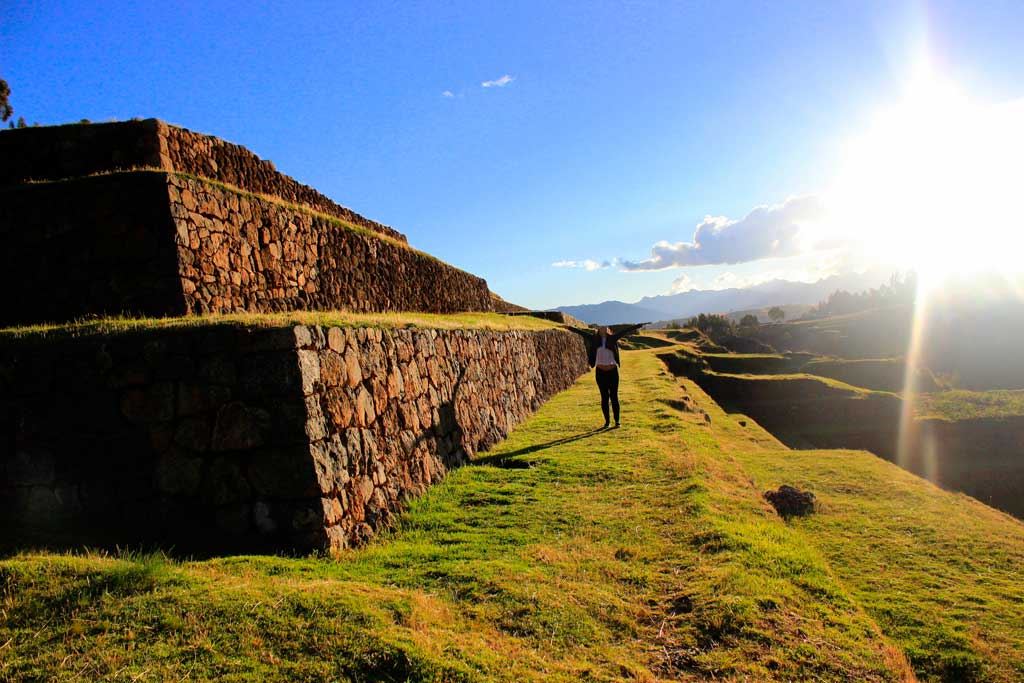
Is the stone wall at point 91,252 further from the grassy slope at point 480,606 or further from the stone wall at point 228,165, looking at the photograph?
the grassy slope at point 480,606

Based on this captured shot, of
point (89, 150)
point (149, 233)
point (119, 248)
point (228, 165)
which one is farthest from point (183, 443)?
point (228, 165)

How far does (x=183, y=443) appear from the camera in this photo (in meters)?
5.27

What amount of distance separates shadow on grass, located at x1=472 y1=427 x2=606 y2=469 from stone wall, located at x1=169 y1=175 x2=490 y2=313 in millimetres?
4780

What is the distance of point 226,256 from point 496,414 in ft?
17.7

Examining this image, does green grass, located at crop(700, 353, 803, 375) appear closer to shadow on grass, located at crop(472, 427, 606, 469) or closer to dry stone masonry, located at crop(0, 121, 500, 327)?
shadow on grass, located at crop(472, 427, 606, 469)

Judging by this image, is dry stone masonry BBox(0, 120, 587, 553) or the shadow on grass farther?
the shadow on grass

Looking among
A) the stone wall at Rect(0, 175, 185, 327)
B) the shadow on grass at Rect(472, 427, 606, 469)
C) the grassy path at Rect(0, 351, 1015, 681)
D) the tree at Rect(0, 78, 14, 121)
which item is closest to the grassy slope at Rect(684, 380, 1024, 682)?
the grassy path at Rect(0, 351, 1015, 681)

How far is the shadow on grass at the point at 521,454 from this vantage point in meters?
8.48

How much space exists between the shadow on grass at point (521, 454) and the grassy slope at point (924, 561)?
332 cm

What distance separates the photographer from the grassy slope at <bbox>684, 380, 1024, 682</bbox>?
4699 millimetres

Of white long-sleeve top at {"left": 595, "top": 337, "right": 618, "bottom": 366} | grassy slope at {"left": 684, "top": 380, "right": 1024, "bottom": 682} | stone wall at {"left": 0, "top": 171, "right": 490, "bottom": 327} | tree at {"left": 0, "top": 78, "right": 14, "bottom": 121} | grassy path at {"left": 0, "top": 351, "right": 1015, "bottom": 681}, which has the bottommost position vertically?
grassy slope at {"left": 684, "top": 380, "right": 1024, "bottom": 682}

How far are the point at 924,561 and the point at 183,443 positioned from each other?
8223 mm

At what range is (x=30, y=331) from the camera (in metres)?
5.99

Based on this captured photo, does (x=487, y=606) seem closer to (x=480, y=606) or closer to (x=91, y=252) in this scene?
(x=480, y=606)
